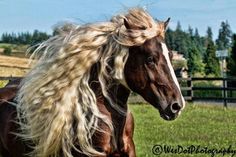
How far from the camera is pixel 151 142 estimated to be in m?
10.8

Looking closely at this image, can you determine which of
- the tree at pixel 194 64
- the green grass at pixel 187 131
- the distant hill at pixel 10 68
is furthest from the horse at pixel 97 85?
the tree at pixel 194 64

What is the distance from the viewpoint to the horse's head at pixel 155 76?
451cm

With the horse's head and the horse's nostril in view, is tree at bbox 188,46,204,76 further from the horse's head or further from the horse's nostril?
the horse's nostril

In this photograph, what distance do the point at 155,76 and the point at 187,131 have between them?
8271 mm

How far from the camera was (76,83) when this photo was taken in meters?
4.95

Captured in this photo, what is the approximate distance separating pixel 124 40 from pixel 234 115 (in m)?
13.2

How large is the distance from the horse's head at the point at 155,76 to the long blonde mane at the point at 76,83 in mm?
75

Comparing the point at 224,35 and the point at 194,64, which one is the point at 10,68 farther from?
the point at 224,35

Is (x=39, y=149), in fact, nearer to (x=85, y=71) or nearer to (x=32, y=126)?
(x=32, y=126)

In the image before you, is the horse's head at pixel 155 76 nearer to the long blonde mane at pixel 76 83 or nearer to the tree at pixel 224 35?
the long blonde mane at pixel 76 83

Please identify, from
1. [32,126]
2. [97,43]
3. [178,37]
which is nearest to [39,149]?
[32,126]

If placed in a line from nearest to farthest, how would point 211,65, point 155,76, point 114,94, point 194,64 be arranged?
point 155,76 < point 114,94 < point 211,65 < point 194,64

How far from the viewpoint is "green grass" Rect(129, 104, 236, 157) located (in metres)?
10.6

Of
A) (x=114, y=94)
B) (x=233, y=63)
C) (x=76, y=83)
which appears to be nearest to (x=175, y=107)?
(x=114, y=94)
